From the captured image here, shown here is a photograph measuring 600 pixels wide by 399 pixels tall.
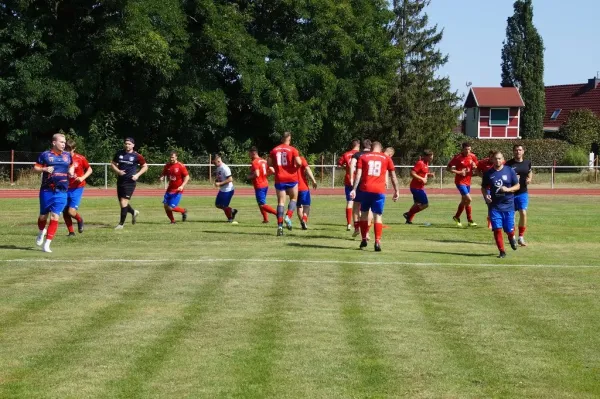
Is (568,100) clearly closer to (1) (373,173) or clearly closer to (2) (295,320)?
(1) (373,173)

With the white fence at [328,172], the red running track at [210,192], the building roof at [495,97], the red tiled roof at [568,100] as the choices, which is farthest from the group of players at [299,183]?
the red tiled roof at [568,100]

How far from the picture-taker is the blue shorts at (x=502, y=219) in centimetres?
1597

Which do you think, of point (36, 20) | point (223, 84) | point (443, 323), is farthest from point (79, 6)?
point (443, 323)

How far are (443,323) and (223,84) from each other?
40501 millimetres

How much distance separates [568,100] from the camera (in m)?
90.3

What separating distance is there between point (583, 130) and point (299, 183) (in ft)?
190

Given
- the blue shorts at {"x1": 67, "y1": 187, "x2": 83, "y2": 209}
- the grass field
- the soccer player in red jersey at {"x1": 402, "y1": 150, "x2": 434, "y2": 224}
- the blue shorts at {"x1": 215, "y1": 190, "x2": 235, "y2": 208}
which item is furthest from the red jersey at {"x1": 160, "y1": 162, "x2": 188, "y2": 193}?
the soccer player in red jersey at {"x1": 402, "y1": 150, "x2": 434, "y2": 224}

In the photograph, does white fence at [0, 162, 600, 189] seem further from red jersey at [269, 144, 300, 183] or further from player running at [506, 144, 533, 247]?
player running at [506, 144, 533, 247]

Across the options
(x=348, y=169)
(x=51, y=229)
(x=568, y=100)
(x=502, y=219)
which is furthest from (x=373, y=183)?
(x=568, y=100)

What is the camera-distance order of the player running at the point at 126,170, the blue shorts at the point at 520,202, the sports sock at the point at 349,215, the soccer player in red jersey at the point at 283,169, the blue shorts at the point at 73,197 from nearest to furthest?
the blue shorts at the point at 520,202 → the blue shorts at the point at 73,197 → the soccer player in red jersey at the point at 283,169 → the player running at the point at 126,170 → the sports sock at the point at 349,215

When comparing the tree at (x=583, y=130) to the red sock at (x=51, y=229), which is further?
the tree at (x=583, y=130)

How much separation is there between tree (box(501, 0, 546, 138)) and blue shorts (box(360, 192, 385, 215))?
67.0 meters

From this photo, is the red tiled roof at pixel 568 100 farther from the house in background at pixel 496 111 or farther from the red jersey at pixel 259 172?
the red jersey at pixel 259 172

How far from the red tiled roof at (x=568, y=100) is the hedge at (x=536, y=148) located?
16.8m
